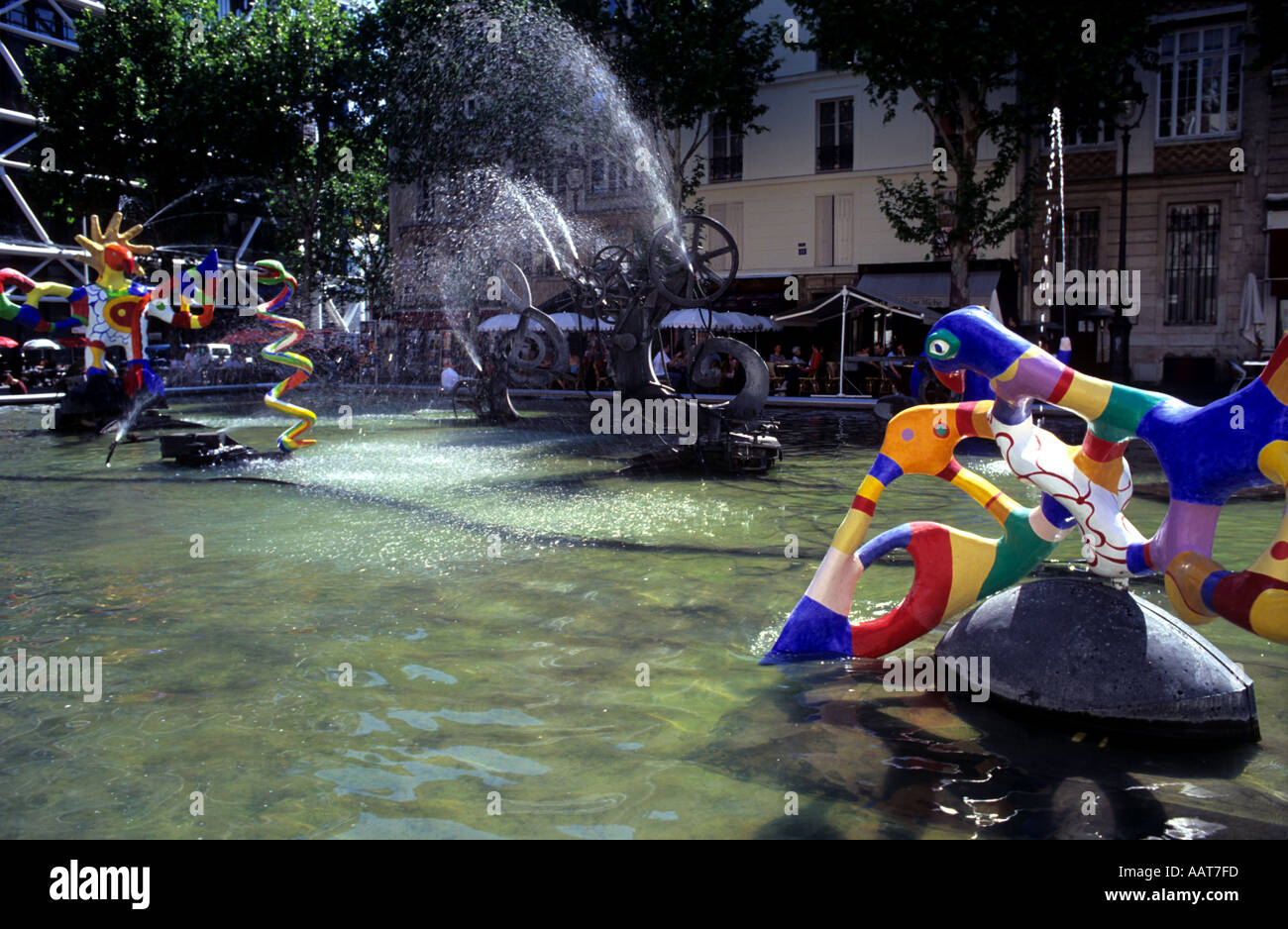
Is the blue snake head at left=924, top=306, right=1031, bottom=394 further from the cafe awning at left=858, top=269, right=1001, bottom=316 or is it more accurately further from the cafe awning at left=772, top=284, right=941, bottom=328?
the cafe awning at left=858, top=269, right=1001, bottom=316

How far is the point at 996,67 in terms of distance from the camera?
24.2m

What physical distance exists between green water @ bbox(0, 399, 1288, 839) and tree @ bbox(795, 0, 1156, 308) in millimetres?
17193

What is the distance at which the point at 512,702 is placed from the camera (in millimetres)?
5055

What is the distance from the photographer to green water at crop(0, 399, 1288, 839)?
3.90 metres

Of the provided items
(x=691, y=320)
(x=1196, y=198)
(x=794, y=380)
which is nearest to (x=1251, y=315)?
(x=1196, y=198)

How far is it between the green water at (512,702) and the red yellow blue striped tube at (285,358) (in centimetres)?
514

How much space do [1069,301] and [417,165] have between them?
20611 mm

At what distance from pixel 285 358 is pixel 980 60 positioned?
1690cm

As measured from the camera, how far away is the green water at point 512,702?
390 cm

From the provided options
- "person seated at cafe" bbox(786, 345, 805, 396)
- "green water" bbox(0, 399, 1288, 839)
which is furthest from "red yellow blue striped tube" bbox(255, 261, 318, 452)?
"person seated at cafe" bbox(786, 345, 805, 396)

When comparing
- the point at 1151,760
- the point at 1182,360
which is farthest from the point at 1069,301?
the point at 1151,760

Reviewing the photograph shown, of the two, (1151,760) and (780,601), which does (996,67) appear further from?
(1151,760)

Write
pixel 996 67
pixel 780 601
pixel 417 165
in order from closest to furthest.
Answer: pixel 780 601 → pixel 996 67 → pixel 417 165

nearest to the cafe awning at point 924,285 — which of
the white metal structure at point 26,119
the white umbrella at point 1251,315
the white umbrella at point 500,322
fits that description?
the white umbrella at point 1251,315
